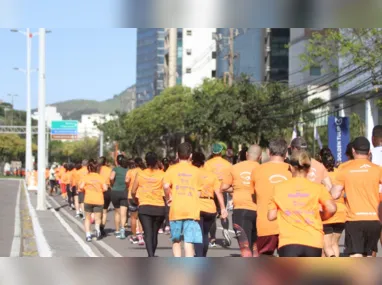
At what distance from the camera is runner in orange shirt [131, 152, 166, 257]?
42.0 feet

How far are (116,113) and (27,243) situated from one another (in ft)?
263

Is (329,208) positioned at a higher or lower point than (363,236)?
higher

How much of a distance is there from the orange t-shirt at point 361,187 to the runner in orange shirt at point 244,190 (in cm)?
166

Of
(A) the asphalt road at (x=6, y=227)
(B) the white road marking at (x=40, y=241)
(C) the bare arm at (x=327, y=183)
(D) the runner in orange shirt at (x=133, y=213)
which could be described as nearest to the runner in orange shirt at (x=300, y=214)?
(C) the bare arm at (x=327, y=183)

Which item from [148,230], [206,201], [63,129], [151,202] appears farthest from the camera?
[63,129]

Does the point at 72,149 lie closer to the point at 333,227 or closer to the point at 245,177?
the point at 245,177

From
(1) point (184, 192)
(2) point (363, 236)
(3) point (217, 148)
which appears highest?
(3) point (217, 148)

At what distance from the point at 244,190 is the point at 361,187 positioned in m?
2.04

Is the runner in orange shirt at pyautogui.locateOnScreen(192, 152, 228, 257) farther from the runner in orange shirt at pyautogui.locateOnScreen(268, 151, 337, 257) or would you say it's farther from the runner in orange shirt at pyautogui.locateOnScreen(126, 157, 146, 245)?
the runner in orange shirt at pyautogui.locateOnScreen(126, 157, 146, 245)

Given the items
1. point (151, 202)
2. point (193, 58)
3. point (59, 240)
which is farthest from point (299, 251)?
point (193, 58)

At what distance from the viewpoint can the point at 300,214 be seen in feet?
25.3

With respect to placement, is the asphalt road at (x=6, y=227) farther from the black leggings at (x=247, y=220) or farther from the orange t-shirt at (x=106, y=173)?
the black leggings at (x=247, y=220)

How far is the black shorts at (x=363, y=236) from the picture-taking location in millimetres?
9729

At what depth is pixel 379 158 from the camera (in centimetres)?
1088
